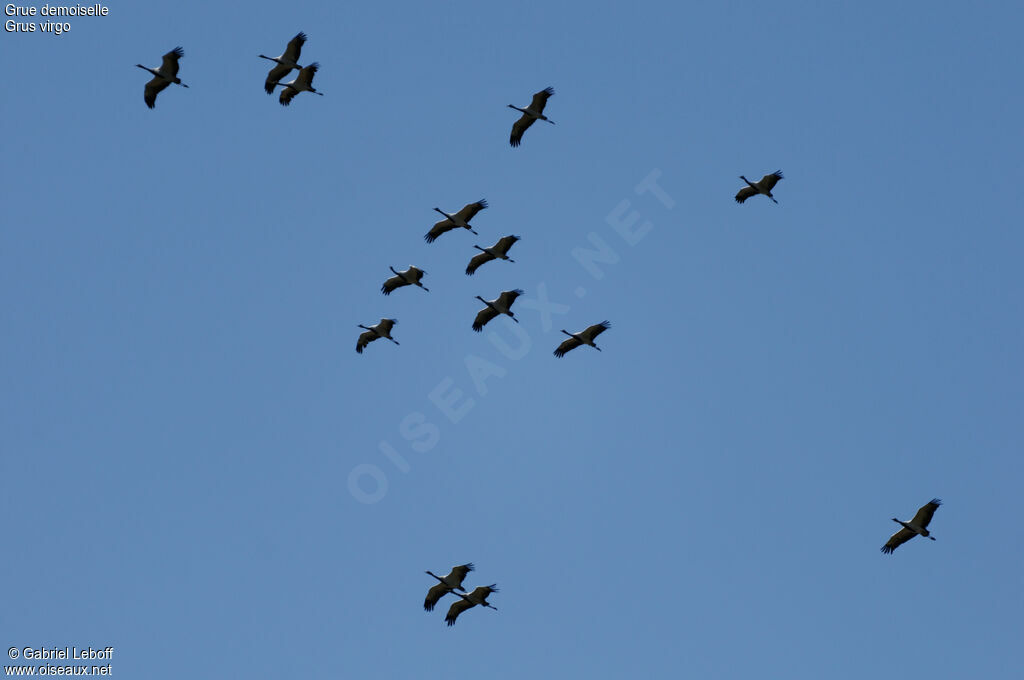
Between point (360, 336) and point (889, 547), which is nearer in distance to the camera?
point (889, 547)

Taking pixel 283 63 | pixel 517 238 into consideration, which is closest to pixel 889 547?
pixel 517 238

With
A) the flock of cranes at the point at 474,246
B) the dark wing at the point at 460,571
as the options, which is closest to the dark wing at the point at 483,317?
the flock of cranes at the point at 474,246

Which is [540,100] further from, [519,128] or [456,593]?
[456,593]

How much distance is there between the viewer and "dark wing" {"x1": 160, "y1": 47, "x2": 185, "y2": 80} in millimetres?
50844

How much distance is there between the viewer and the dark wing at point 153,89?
51500 mm

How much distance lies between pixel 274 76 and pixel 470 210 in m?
8.60

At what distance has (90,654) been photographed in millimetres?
52469

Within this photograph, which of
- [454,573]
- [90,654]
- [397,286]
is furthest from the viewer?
[397,286]

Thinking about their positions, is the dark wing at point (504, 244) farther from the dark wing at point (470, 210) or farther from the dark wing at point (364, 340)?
the dark wing at point (364, 340)

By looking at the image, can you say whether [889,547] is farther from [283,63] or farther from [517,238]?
[283,63]

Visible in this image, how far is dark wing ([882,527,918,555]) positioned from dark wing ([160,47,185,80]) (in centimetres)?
3062

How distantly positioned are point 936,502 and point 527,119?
20111mm

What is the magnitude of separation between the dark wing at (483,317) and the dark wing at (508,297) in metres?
0.63

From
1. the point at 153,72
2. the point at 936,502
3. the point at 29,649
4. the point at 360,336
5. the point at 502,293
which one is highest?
the point at 153,72
